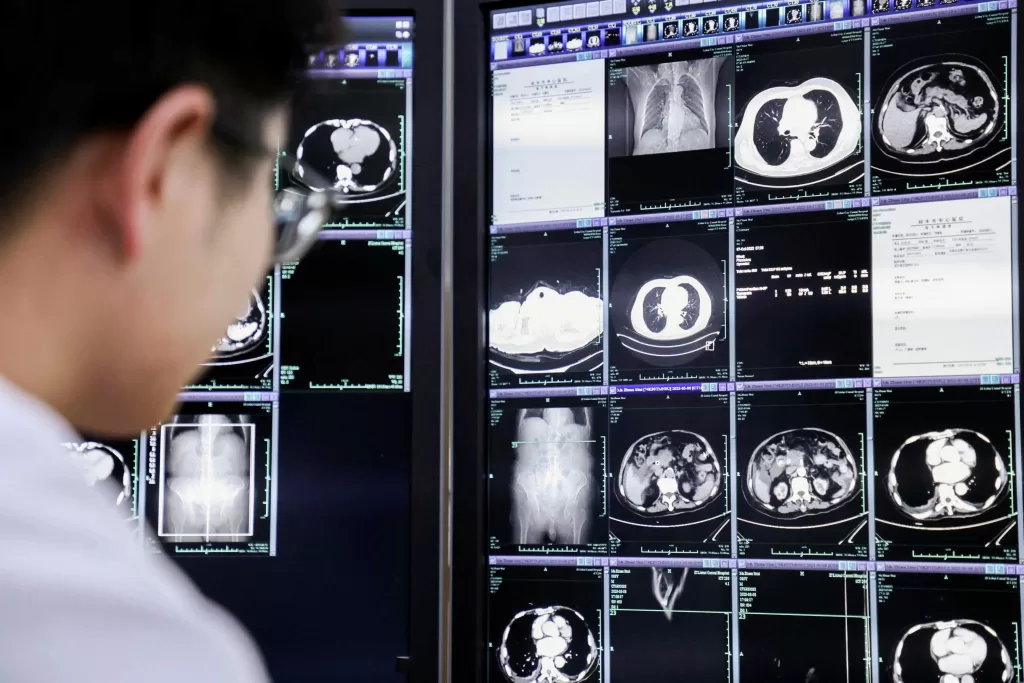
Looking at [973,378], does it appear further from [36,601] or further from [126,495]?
[36,601]

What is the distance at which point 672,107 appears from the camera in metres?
1.25

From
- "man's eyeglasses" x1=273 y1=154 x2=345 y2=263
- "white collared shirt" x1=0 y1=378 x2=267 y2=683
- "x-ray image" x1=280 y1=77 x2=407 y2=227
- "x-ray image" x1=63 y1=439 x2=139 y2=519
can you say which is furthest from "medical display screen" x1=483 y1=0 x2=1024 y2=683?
"white collared shirt" x1=0 y1=378 x2=267 y2=683

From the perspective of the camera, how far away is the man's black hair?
42 centimetres

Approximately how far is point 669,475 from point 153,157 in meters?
0.87

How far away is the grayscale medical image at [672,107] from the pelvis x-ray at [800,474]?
32cm

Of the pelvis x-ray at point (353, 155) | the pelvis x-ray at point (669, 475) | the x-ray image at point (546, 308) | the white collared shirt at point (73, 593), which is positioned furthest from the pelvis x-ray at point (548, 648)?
the white collared shirt at point (73, 593)

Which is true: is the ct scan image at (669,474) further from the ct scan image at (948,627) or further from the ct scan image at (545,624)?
the ct scan image at (948,627)

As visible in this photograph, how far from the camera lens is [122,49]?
1.37 feet

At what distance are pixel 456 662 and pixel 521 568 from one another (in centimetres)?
12

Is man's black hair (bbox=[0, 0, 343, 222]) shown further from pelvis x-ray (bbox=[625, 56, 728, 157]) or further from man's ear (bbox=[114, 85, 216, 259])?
pelvis x-ray (bbox=[625, 56, 728, 157])

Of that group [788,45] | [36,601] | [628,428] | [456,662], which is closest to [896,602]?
[628,428]

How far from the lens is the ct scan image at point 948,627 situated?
1.09 meters

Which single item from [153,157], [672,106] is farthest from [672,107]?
[153,157]

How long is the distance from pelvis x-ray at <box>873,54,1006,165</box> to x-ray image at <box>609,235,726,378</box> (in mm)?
212
